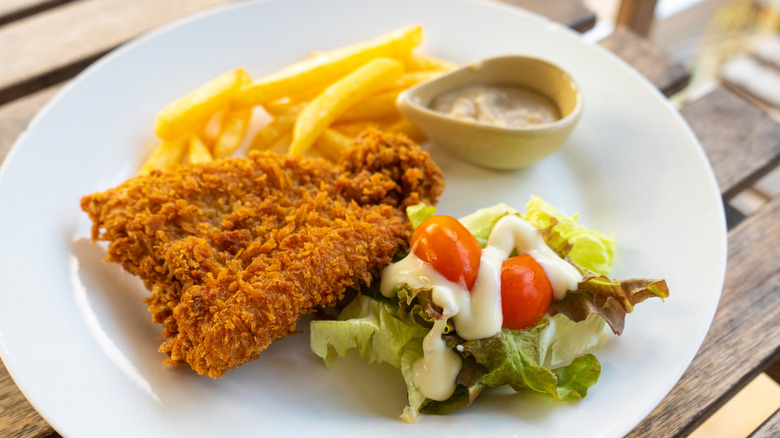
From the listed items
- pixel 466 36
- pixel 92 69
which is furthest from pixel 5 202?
pixel 466 36

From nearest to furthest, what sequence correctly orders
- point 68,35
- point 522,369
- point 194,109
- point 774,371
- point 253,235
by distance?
1. point 522,369
2. point 253,235
3. point 774,371
4. point 194,109
5. point 68,35

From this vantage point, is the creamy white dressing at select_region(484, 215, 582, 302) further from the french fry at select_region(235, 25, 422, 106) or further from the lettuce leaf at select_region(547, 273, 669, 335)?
the french fry at select_region(235, 25, 422, 106)

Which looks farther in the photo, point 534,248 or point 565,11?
point 565,11

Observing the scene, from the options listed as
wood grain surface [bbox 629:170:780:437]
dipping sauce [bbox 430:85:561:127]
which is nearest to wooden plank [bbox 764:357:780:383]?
wood grain surface [bbox 629:170:780:437]

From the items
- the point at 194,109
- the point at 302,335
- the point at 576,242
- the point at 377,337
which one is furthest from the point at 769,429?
the point at 194,109

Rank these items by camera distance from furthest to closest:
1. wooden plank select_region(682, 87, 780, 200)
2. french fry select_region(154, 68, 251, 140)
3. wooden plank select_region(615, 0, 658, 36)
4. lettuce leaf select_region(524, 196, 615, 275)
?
wooden plank select_region(615, 0, 658, 36) → wooden plank select_region(682, 87, 780, 200) → french fry select_region(154, 68, 251, 140) → lettuce leaf select_region(524, 196, 615, 275)

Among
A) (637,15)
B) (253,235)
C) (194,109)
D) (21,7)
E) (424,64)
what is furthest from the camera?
(637,15)

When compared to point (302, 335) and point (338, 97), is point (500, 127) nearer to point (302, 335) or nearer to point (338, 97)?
point (338, 97)
